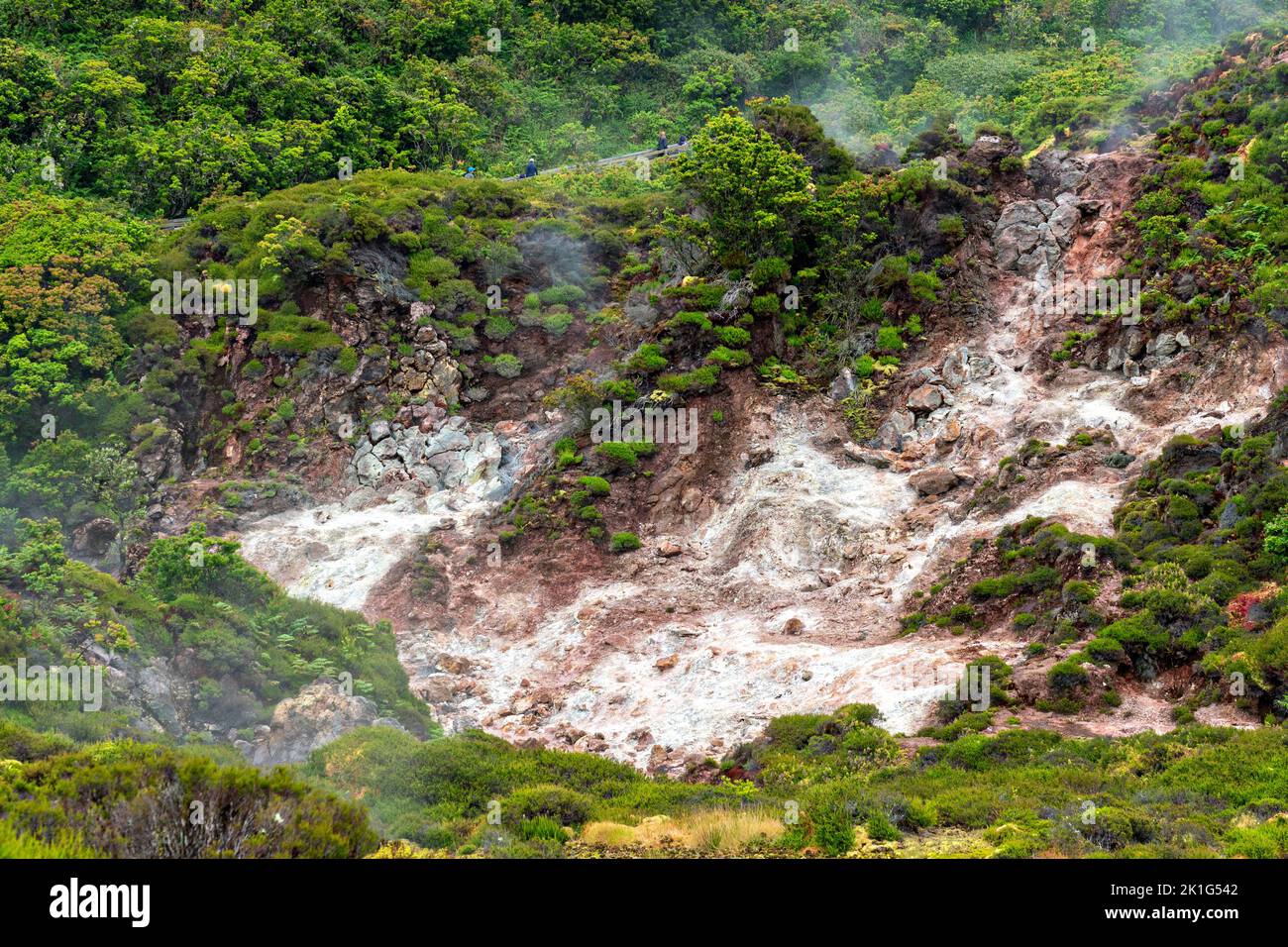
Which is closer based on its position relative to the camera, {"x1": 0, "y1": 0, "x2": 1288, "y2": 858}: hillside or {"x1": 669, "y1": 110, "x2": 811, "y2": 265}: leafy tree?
{"x1": 0, "y1": 0, "x2": 1288, "y2": 858}: hillside

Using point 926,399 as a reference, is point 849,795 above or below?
below

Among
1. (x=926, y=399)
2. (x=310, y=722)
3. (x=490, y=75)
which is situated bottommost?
(x=310, y=722)

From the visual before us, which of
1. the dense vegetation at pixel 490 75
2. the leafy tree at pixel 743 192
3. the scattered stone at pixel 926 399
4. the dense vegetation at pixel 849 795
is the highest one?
the dense vegetation at pixel 490 75

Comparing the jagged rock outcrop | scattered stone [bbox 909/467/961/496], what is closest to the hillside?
the jagged rock outcrop

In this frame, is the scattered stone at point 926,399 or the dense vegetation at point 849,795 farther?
the scattered stone at point 926,399

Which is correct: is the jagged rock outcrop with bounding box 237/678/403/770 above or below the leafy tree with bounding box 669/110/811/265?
below

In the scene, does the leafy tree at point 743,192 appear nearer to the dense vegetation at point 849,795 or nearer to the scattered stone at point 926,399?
the scattered stone at point 926,399

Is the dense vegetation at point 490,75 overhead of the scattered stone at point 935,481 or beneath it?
overhead

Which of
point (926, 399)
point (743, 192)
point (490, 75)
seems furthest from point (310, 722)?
point (490, 75)

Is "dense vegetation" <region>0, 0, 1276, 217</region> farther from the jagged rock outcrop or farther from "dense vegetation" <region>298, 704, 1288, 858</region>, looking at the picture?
"dense vegetation" <region>298, 704, 1288, 858</region>

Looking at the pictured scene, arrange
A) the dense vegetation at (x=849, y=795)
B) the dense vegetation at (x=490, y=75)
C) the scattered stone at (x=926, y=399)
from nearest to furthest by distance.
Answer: the dense vegetation at (x=849, y=795) < the scattered stone at (x=926, y=399) < the dense vegetation at (x=490, y=75)

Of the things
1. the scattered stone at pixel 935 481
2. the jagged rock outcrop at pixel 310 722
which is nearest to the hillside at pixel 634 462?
the jagged rock outcrop at pixel 310 722

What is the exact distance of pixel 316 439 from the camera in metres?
35.2

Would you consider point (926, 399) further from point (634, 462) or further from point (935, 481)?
point (634, 462)
